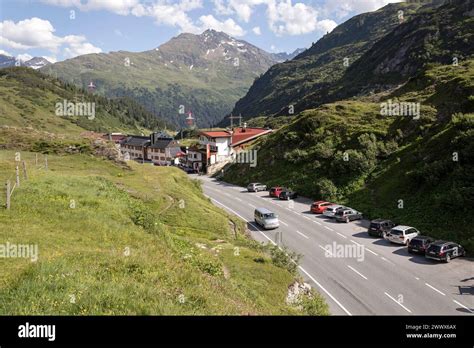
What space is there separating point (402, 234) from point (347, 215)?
32.3ft

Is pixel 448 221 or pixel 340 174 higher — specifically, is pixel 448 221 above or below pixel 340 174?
below

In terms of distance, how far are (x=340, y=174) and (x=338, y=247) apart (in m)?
22.7

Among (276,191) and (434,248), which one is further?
(276,191)

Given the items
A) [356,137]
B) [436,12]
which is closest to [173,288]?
[356,137]

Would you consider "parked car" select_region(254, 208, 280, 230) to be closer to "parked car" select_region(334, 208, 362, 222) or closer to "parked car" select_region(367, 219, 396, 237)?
"parked car" select_region(334, 208, 362, 222)

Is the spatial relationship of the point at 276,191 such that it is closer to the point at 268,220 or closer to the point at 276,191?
the point at 276,191

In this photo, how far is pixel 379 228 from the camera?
4016 cm

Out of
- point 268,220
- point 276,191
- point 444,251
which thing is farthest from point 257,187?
point 444,251

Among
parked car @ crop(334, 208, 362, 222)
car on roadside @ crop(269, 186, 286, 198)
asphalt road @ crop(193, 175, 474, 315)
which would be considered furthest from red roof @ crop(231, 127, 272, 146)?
parked car @ crop(334, 208, 362, 222)

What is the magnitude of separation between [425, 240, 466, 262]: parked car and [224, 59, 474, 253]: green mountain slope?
163cm

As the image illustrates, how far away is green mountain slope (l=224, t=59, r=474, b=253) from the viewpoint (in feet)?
134

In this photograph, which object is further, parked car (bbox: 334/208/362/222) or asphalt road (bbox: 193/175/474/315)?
parked car (bbox: 334/208/362/222)

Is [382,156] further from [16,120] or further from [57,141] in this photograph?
[16,120]
